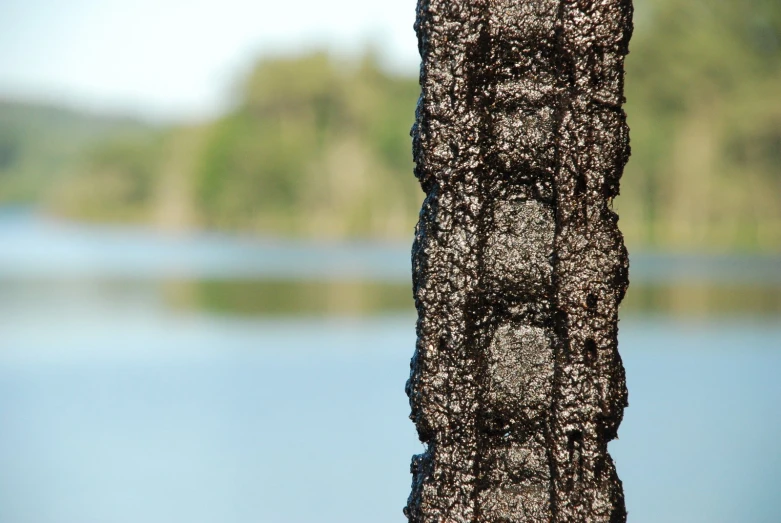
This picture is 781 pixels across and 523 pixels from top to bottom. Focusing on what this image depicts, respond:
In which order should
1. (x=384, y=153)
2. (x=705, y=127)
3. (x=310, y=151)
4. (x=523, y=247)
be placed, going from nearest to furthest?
Result: (x=523, y=247), (x=705, y=127), (x=384, y=153), (x=310, y=151)

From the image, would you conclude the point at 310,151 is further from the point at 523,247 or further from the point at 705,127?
the point at 523,247

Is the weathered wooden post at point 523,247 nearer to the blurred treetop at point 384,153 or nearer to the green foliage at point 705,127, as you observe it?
the blurred treetop at point 384,153

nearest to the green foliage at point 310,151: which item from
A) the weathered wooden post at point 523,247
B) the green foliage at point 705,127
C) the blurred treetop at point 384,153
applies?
the blurred treetop at point 384,153

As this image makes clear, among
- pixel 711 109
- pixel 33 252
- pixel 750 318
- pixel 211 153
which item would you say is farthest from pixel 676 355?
pixel 211 153

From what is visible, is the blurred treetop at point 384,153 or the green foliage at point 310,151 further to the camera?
the green foliage at point 310,151

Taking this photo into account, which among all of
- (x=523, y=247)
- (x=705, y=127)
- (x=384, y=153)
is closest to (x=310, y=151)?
(x=384, y=153)

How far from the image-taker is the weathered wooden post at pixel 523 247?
232cm

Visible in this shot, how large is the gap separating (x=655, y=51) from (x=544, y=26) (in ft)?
103

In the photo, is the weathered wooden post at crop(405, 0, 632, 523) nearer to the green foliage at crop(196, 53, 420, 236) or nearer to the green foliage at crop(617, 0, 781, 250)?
the green foliage at crop(617, 0, 781, 250)

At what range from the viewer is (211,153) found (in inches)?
1593

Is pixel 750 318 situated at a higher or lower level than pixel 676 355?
higher

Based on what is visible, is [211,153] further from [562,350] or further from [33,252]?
[562,350]

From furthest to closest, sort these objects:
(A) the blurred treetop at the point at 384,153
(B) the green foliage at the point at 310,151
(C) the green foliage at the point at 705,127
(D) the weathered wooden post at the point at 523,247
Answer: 1. (B) the green foliage at the point at 310,151
2. (A) the blurred treetop at the point at 384,153
3. (C) the green foliage at the point at 705,127
4. (D) the weathered wooden post at the point at 523,247

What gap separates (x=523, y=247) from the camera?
2357 millimetres
